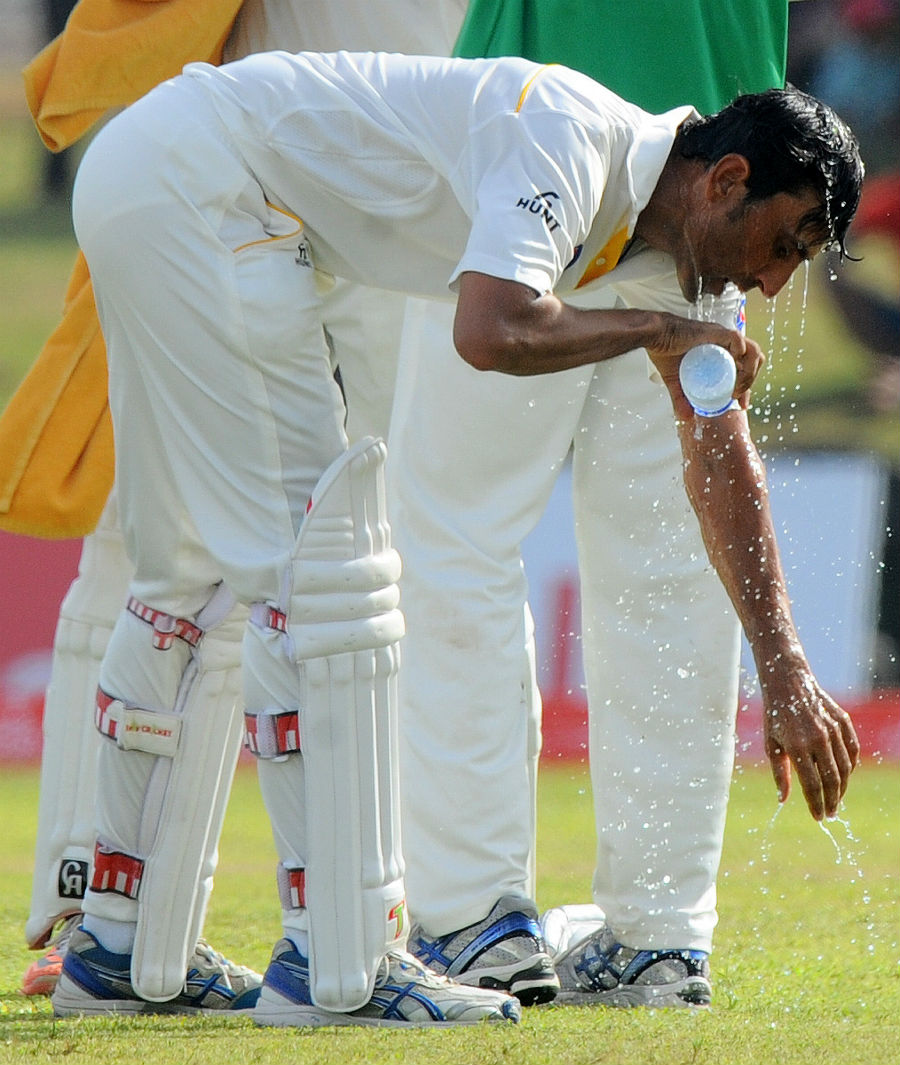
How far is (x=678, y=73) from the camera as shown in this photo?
274cm

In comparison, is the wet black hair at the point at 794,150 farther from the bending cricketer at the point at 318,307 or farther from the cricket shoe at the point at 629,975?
the cricket shoe at the point at 629,975

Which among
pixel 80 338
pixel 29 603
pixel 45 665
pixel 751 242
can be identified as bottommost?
pixel 45 665

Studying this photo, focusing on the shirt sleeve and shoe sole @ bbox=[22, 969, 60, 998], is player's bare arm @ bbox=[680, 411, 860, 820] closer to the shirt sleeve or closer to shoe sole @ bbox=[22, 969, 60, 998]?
the shirt sleeve

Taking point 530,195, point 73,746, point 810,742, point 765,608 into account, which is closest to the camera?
point 530,195

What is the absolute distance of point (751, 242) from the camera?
7.29 feet

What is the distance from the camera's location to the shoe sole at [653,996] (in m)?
2.54

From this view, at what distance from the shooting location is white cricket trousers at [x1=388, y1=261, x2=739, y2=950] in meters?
2.64

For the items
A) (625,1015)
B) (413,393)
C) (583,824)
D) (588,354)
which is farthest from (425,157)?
(583,824)

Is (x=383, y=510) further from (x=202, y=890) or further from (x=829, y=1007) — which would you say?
(x=829, y=1007)

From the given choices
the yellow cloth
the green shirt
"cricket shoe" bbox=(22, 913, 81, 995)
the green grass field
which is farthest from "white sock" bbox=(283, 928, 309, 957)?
the green shirt


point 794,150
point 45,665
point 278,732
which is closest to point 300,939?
point 278,732

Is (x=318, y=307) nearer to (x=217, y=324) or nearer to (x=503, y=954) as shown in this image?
(x=217, y=324)

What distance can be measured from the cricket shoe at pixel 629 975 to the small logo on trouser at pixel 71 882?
77 centimetres

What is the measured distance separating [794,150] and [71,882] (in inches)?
62.2
